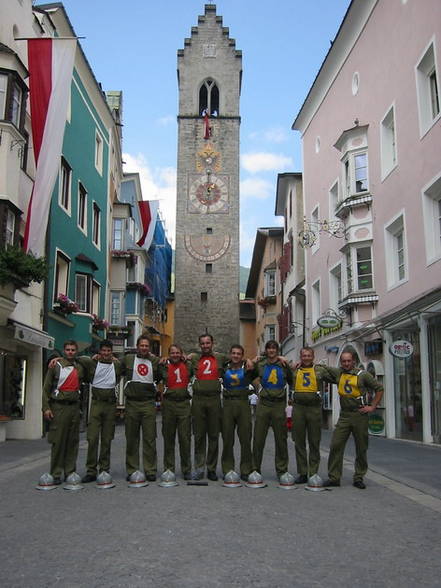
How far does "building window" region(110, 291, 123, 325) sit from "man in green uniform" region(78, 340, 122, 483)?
24.8 metres

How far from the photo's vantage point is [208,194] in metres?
52.0

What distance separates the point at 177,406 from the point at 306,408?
70.7 inches

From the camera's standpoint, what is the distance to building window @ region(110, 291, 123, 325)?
3362 cm

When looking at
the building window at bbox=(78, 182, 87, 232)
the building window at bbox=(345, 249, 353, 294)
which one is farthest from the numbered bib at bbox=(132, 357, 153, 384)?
the building window at bbox=(78, 182, 87, 232)

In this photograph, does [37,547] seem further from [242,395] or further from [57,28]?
[57,28]

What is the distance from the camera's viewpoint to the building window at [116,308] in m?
33.6

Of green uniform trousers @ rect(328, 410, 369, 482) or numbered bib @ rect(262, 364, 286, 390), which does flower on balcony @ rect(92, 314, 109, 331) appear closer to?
numbered bib @ rect(262, 364, 286, 390)

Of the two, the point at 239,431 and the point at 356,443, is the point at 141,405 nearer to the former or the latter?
the point at 239,431

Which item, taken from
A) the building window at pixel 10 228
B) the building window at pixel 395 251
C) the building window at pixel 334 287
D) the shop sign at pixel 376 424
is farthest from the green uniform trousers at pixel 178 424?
the building window at pixel 334 287

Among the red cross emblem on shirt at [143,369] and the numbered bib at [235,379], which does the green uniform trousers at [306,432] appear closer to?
the numbered bib at [235,379]

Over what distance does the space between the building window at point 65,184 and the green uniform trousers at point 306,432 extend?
48.0 feet

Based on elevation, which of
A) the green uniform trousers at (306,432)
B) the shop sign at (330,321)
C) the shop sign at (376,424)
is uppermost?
the shop sign at (330,321)

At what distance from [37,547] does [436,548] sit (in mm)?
3165

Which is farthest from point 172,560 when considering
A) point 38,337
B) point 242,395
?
point 38,337
